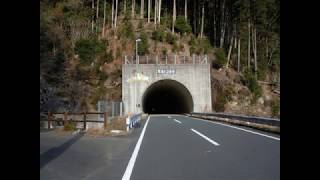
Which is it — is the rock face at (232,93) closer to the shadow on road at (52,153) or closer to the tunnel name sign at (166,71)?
the tunnel name sign at (166,71)

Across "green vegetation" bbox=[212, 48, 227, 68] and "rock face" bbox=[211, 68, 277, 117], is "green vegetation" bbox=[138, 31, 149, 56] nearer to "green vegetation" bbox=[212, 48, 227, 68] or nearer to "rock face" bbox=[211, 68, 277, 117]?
"rock face" bbox=[211, 68, 277, 117]

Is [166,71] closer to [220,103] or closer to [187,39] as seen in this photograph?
[220,103]

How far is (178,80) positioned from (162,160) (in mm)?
45513

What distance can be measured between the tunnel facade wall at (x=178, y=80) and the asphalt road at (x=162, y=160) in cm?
3911

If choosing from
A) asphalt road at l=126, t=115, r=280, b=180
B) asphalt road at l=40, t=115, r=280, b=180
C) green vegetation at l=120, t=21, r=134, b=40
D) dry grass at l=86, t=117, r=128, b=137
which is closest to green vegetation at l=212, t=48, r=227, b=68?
green vegetation at l=120, t=21, r=134, b=40

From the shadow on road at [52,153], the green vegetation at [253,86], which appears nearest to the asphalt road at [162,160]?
the shadow on road at [52,153]

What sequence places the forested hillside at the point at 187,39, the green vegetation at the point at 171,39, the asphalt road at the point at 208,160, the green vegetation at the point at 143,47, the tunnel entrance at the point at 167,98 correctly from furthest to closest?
A: the green vegetation at the point at 171,39 < the green vegetation at the point at 143,47 < the forested hillside at the point at 187,39 < the tunnel entrance at the point at 167,98 < the asphalt road at the point at 208,160

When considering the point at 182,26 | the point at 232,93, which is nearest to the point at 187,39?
the point at 182,26

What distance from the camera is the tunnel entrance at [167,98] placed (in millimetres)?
61372

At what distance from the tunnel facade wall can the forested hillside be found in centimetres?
300

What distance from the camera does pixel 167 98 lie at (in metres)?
78.7

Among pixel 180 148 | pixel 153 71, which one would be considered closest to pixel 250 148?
pixel 180 148
